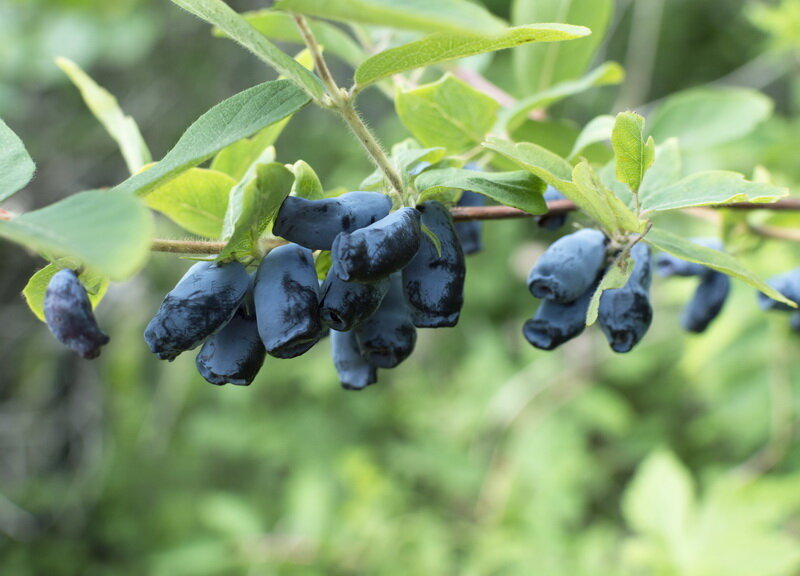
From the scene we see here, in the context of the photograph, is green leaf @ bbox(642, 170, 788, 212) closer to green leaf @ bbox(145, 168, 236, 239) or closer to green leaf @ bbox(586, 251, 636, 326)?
green leaf @ bbox(586, 251, 636, 326)

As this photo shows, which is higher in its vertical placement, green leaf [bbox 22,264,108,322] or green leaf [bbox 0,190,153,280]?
green leaf [bbox 0,190,153,280]

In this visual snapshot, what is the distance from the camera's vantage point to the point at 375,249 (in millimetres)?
548

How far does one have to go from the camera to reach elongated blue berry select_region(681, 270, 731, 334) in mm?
856

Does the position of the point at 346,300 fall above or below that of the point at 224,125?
below

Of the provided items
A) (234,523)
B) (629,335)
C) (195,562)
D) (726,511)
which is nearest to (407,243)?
(629,335)

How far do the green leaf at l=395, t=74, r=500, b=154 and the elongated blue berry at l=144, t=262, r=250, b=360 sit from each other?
279 mm

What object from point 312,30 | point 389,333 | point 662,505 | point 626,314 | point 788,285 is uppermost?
point 312,30

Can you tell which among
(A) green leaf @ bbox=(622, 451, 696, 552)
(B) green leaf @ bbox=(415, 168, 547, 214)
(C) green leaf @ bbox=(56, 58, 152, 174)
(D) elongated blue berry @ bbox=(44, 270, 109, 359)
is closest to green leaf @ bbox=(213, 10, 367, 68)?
(C) green leaf @ bbox=(56, 58, 152, 174)

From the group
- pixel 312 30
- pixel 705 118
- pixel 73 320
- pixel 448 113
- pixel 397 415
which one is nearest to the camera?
pixel 73 320

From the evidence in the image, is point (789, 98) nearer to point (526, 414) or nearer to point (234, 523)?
point (526, 414)

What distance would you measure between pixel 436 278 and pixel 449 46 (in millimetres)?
181

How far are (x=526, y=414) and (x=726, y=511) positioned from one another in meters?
1.02

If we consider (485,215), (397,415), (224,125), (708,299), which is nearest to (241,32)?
(224,125)

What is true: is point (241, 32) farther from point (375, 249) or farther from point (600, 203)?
point (600, 203)
